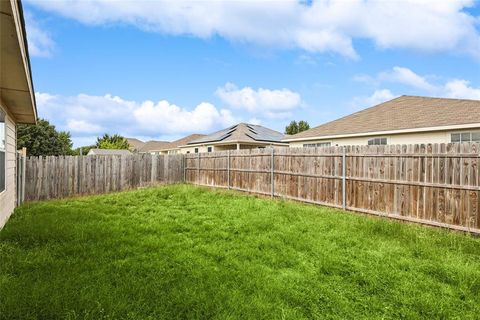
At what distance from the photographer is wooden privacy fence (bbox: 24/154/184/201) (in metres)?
11.4

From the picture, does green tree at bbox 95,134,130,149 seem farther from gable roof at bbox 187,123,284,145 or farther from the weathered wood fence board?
the weathered wood fence board

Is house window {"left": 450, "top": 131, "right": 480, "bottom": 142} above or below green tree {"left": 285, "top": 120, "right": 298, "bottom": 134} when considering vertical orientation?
below

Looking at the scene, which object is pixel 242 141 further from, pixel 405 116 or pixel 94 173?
pixel 94 173

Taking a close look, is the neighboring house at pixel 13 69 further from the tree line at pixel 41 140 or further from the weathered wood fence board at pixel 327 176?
the tree line at pixel 41 140

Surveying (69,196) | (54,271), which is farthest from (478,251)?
(69,196)

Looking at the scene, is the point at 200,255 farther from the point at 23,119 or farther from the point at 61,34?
the point at 61,34

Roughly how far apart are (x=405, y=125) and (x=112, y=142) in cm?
5395

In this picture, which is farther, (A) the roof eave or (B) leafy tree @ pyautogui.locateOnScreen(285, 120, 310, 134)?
(B) leafy tree @ pyautogui.locateOnScreen(285, 120, 310, 134)

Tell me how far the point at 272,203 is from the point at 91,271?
20.3 feet

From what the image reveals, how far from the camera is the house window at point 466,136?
35.6 ft

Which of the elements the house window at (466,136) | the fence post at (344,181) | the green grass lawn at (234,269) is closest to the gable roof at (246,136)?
the house window at (466,136)

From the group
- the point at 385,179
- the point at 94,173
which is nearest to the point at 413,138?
the point at 385,179

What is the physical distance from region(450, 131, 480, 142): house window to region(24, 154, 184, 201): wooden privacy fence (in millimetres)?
12265

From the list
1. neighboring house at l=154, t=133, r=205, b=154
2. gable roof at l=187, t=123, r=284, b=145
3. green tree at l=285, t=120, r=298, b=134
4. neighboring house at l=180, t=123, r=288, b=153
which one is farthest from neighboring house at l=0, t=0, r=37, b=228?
green tree at l=285, t=120, r=298, b=134
